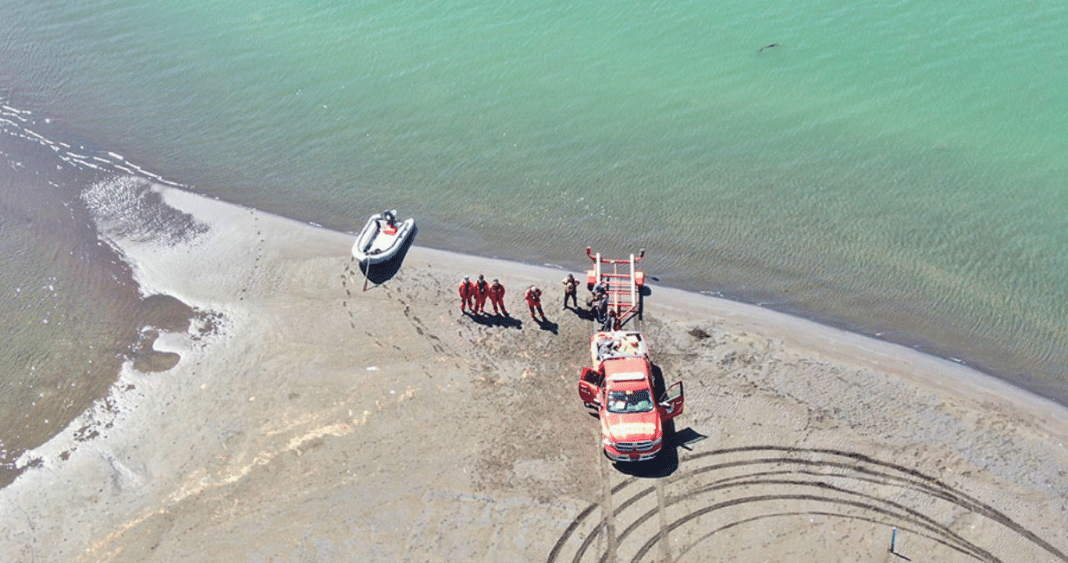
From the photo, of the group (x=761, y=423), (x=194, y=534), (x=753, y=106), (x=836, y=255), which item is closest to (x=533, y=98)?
(x=753, y=106)

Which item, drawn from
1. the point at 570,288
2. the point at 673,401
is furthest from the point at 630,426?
the point at 570,288

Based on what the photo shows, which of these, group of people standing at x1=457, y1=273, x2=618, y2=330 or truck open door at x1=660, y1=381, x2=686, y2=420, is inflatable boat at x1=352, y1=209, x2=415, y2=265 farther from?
truck open door at x1=660, y1=381, x2=686, y2=420

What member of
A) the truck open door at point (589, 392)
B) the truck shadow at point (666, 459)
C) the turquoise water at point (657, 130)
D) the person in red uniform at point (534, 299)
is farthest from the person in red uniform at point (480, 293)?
the truck shadow at point (666, 459)

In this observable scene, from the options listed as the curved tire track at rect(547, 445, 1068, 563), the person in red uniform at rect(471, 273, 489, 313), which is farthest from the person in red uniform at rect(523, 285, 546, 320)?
the curved tire track at rect(547, 445, 1068, 563)

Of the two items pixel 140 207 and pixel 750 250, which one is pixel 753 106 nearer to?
pixel 750 250

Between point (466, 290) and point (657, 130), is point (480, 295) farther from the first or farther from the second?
point (657, 130)

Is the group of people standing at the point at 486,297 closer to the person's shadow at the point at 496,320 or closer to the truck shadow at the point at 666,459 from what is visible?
the person's shadow at the point at 496,320

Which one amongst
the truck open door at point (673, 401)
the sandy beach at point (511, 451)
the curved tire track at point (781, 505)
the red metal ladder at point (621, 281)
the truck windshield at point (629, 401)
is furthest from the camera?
the red metal ladder at point (621, 281)
